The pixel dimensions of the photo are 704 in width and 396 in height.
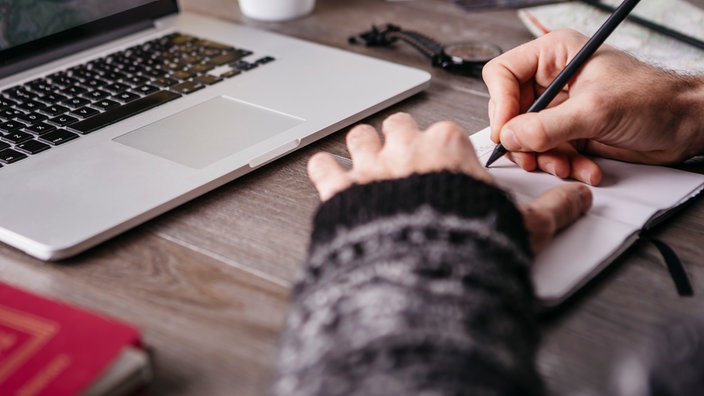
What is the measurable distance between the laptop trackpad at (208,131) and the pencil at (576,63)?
0.72ft

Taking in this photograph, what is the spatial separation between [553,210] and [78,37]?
638 mm

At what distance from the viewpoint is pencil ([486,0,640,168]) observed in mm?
697

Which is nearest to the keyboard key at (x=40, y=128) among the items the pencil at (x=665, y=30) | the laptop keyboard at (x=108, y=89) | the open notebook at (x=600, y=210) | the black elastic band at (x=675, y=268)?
the laptop keyboard at (x=108, y=89)

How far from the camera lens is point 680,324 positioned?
1.27ft

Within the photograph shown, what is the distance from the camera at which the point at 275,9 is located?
1.16 meters

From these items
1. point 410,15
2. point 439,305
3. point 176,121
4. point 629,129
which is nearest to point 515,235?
point 439,305

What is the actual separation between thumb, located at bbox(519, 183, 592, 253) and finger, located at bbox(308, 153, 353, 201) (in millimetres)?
142

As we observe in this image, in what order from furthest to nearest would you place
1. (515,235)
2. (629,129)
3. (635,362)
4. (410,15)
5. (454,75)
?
(410,15)
(454,75)
(629,129)
(515,235)
(635,362)

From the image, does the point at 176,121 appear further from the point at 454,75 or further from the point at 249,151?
the point at 454,75

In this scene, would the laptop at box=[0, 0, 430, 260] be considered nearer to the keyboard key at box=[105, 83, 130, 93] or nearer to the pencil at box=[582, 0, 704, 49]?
the keyboard key at box=[105, 83, 130, 93]

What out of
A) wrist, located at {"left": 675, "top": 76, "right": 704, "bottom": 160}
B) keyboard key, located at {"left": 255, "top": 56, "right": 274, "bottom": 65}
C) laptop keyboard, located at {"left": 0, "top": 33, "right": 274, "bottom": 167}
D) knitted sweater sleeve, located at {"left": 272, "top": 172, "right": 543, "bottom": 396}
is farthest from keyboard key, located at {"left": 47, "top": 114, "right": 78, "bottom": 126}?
wrist, located at {"left": 675, "top": 76, "right": 704, "bottom": 160}

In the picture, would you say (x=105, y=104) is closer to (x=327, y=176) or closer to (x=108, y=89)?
(x=108, y=89)

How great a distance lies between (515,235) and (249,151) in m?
0.31

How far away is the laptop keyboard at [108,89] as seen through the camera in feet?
2.45
